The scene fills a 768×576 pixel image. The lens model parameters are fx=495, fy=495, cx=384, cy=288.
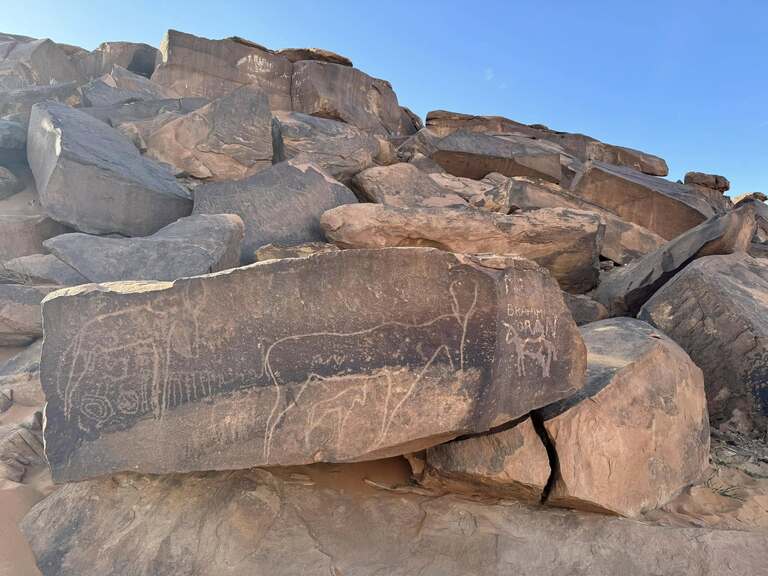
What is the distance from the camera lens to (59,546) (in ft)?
6.43

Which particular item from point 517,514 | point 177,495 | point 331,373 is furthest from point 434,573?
point 177,495

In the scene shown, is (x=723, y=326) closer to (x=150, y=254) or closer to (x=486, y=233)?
(x=486, y=233)

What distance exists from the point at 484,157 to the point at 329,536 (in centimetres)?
666

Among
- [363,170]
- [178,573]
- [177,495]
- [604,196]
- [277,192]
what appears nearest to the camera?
[178,573]

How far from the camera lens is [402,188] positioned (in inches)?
232

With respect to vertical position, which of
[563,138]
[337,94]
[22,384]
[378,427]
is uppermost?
[563,138]

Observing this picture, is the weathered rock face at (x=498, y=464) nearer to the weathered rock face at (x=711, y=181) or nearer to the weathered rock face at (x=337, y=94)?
the weathered rock face at (x=337, y=94)

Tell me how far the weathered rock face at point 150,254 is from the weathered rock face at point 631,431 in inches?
104

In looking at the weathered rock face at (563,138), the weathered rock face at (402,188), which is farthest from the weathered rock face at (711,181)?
the weathered rock face at (402,188)

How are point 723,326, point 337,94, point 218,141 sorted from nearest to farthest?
point 723,326 < point 218,141 < point 337,94

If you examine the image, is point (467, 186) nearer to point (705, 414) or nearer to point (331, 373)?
point (705, 414)

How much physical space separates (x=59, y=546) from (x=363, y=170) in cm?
516

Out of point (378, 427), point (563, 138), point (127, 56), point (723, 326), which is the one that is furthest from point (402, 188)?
point (563, 138)

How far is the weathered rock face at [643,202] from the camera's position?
23.8ft
